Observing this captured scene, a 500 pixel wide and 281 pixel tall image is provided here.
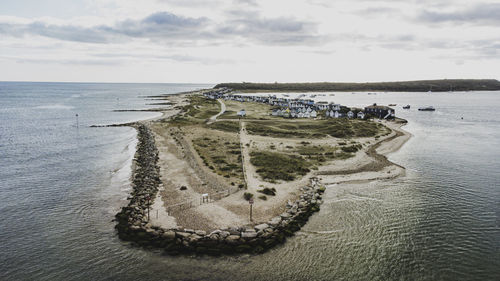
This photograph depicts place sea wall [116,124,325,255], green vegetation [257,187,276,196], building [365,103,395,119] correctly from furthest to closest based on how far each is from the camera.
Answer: building [365,103,395,119] → green vegetation [257,187,276,196] → sea wall [116,124,325,255]

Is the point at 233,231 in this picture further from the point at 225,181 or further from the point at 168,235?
the point at 225,181

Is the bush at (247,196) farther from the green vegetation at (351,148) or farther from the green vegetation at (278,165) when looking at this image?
the green vegetation at (351,148)

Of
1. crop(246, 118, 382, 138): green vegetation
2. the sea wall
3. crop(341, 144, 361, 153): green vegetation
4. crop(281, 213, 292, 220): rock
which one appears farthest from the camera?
crop(246, 118, 382, 138): green vegetation

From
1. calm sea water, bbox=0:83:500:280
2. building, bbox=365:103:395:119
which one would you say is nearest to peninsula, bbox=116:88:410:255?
calm sea water, bbox=0:83:500:280

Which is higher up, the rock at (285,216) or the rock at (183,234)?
the rock at (285,216)

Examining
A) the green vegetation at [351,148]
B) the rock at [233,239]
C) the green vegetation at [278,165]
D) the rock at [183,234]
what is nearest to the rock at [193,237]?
the rock at [183,234]

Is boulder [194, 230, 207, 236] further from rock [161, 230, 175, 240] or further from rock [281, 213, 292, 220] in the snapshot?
rock [281, 213, 292, 220]
